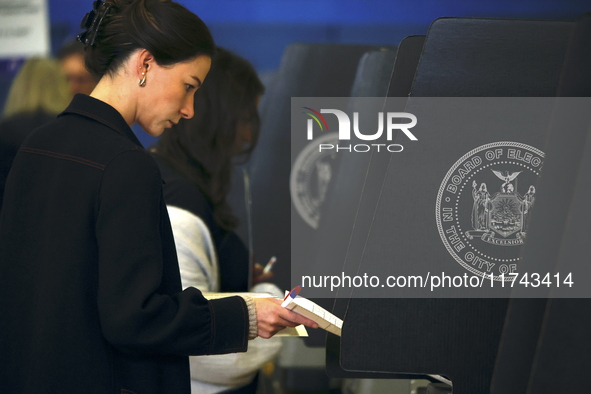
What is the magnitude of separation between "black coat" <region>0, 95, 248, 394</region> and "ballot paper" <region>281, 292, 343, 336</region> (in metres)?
0.11

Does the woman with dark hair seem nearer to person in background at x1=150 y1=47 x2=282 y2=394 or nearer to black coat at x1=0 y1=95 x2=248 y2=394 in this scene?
black coat at x1=0 y1=95 x2=248 y2=394

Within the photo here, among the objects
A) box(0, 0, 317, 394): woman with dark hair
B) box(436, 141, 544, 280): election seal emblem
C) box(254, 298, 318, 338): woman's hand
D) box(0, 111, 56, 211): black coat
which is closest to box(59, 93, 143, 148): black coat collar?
box(0, 0, 317, 394): woman with dark hair

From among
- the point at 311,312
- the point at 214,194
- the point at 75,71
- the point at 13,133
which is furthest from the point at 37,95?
the point at 311,312

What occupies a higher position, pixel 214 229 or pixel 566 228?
pixel 566 228

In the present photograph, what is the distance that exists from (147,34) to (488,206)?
532mm

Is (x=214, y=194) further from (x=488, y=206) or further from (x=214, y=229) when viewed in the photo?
(x=488, y=206)

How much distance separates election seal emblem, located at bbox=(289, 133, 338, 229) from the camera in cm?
248

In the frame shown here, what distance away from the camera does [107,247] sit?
85 cm

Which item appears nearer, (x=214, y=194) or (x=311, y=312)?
(x=311, y=312)

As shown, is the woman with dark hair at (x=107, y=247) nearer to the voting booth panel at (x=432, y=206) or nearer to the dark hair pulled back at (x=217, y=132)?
the voting booth panel at (x=432, y=206)

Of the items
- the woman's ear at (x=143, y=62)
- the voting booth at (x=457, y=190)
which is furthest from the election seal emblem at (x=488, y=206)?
the woman's ear at (x=143, y=62)

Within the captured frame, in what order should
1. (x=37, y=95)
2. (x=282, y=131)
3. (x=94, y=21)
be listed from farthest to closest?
(x=282, y=131)
(x=37, y=95)
(x=94, y=21)

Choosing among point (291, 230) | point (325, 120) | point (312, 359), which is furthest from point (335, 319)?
point (291, 230)

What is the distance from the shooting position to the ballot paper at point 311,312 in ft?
2.96
